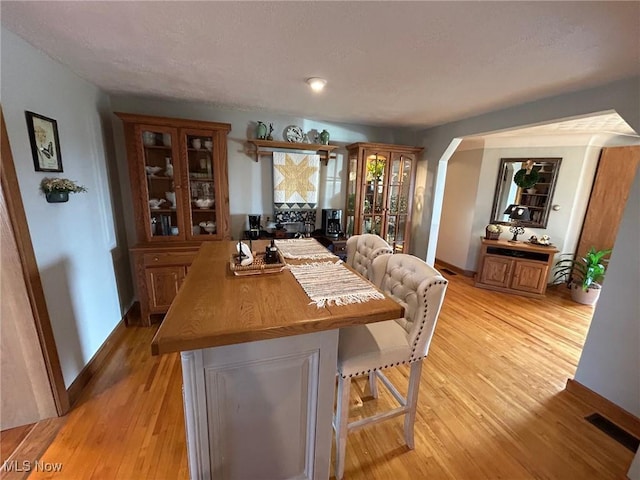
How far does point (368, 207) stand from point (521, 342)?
2211 millimetres

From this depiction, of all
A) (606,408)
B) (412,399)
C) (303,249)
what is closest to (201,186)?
(303,249)

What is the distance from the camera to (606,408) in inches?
71.1

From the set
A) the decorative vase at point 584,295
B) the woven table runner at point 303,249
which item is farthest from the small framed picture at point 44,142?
the decorative vase at point 584,295

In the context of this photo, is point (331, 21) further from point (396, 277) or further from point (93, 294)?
point (93, 294)

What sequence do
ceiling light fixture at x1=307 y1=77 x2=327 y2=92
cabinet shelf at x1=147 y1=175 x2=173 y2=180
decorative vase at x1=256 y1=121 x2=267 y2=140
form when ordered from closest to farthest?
ceiling light fixture at x1=307 y1=77 x2=327 y2=92
cabinet shelf at x1=147 y1=175 x2=173 y2=180
decorative vase at x1=256 y1=121 x2=267 y2=140

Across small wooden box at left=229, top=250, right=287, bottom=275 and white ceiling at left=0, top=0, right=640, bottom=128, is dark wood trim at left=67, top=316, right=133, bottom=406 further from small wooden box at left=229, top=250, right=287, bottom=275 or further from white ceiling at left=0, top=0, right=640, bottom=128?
white ceiling at left=0, top=0, right=640, bottom=128

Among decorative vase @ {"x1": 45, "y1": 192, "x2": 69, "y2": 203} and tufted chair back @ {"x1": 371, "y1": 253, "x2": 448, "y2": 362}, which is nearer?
tufted chair back @ {"x1": 371, "y1": 253, "x2": 448, "y2": 362}

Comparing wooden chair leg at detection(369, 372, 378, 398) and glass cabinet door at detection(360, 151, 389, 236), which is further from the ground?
glass cabinet door at detection(360, 151, 389, 236)

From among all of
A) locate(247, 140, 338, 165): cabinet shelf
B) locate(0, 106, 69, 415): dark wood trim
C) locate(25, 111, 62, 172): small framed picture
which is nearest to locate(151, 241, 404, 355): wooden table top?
locate(0, 106, 69, 415): dark wood trim

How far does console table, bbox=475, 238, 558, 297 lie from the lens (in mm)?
3645

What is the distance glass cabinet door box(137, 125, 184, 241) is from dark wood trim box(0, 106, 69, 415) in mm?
A: 1215

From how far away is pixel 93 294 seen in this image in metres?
2.18

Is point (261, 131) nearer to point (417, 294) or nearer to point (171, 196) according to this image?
point (171, 196)

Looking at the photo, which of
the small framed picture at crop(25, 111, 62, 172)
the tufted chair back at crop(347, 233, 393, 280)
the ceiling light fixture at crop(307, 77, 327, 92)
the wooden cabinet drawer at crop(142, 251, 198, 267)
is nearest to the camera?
the small framed picture at crop(25, 111, 62, 172)
